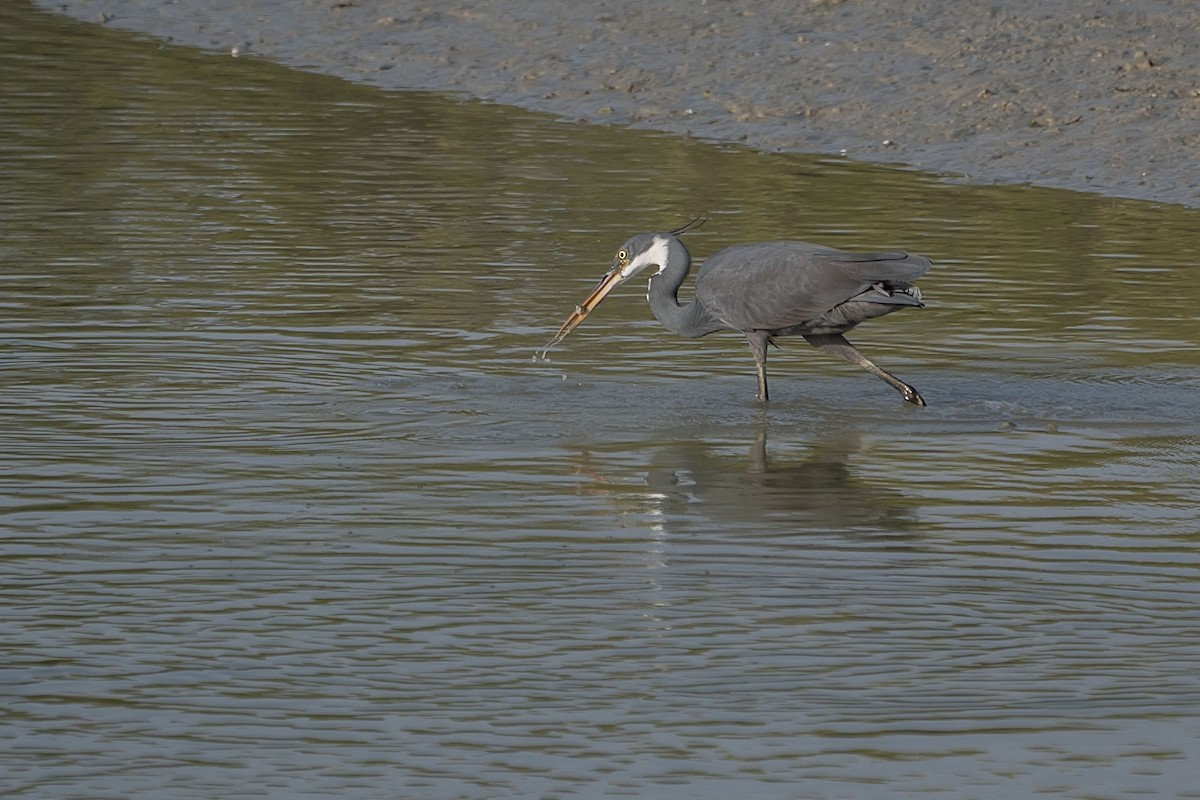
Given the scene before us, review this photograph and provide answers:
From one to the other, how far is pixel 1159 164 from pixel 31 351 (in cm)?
873

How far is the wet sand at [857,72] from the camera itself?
1717 centimetres

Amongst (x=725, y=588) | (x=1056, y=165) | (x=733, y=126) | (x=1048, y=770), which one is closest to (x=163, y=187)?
(x=733, y=126)

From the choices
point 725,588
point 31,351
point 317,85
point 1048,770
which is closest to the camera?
point 1048,770

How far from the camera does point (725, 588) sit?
292 inches

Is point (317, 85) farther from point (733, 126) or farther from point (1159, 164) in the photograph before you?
point (1159, 164)

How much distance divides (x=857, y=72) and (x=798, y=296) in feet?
29.6

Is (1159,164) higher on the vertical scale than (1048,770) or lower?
higher

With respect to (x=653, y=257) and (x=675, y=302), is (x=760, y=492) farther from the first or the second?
(x=653, y=257)

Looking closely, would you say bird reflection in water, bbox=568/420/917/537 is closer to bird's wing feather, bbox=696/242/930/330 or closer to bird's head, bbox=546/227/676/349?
bird's wing feather, bbox=696/242/930/330

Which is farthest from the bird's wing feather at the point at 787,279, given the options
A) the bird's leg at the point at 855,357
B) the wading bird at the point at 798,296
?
the bird's leg at the point at 855,357

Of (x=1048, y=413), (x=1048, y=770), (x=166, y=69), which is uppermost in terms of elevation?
(x=166, y=69)

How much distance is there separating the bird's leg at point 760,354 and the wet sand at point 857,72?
20.0 feet

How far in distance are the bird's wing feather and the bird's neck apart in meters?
0.17

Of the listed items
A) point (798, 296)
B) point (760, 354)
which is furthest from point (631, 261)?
point (798, 296)
